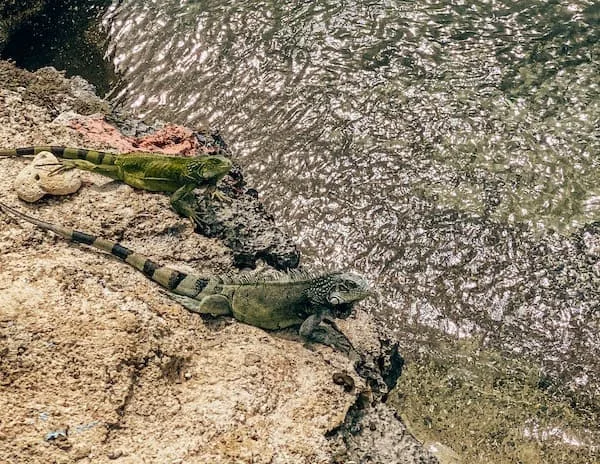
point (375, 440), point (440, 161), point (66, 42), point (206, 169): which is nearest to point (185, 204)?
point (206, 169)

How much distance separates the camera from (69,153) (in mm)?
5043

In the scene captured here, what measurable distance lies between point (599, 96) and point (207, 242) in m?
5.63

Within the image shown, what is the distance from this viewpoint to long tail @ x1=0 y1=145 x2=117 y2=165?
16.5ft

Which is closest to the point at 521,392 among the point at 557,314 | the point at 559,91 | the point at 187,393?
the point at 557,314

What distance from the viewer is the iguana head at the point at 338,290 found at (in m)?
4.48

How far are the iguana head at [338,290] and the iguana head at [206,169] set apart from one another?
129 cm

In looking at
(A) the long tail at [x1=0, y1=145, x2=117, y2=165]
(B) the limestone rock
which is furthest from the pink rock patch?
(B) the limestone rock

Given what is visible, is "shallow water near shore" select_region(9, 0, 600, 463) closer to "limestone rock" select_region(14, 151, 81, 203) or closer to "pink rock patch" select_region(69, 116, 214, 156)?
"pink rock patch" select_region(69, 116, 214, 156)

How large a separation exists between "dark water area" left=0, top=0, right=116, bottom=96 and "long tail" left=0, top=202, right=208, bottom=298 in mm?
4418

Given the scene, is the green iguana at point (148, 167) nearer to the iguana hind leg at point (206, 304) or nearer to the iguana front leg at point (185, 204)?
the iguana front leg at point (185, 204)

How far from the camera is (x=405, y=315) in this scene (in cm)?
623

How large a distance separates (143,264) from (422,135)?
14.2ft

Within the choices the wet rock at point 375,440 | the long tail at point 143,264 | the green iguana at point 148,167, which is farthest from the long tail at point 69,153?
the wet rock at point 375,440

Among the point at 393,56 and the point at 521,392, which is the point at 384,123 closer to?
the point at 393,56
